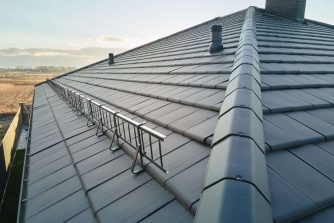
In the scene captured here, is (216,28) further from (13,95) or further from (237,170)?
(13,95)

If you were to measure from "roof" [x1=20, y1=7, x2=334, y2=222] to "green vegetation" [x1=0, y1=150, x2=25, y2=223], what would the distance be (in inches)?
249

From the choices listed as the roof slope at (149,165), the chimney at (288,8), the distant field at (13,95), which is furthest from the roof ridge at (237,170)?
the distant field at (13,95)

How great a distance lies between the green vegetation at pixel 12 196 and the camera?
12.4 meters

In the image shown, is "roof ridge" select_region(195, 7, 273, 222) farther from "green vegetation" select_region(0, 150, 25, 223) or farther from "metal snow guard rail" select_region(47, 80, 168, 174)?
"green vegetation" select_region(0, 150, 25, 223)

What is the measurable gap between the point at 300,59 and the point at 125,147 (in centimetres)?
553

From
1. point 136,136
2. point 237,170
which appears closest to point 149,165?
point 136,136

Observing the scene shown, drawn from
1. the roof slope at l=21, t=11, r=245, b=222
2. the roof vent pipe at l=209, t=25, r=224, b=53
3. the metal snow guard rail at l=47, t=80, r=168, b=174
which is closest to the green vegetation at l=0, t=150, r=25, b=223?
the roof slope at l=21, t=11, r=245, b=222

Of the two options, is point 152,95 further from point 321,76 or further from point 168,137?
point 321,76

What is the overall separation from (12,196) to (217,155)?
15.7m

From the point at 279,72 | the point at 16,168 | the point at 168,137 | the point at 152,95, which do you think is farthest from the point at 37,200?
the point at 16,168

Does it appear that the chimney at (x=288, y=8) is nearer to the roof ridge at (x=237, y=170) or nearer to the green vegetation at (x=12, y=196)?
the roof ridge at (x=237, y=170)

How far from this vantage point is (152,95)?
24.9ft

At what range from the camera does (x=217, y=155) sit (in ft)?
8.92

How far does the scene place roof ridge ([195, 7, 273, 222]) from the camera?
1917 millimetres
